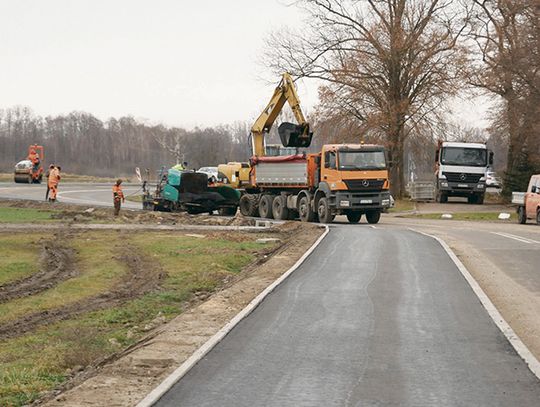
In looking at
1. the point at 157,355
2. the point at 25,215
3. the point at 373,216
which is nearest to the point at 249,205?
the point at 373,216

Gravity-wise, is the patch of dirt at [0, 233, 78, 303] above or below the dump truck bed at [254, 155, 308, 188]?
below

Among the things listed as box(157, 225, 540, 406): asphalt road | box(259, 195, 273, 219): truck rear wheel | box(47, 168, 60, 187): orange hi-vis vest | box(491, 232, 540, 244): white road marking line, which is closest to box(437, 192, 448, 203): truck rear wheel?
box(259, 195, 273, 219): truck rear wheel

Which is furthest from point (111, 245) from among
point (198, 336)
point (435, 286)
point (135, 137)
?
point (135, 137)

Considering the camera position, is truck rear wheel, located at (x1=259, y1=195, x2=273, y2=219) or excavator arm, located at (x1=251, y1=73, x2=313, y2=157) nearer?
excavator arm, located at (x1=251, y1=73, x2=313, y2=157)

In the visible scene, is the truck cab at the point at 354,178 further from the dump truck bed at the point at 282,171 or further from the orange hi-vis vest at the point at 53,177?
the orange hi-vis vest at the point at 53,177

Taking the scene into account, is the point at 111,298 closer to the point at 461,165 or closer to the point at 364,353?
the point at 364,353

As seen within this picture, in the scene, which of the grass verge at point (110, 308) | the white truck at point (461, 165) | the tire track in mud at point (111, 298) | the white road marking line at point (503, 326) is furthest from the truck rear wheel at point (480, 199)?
the white road marking line at point (503, 326)

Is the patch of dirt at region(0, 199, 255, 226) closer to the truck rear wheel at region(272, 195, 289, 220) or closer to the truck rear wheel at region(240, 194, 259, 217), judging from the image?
the truck rear wheel at region(240, 194, 259, 217)

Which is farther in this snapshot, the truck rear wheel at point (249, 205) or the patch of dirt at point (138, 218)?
the truck rear wheel at point (249, 205)

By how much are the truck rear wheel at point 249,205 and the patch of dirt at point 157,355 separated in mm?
22032

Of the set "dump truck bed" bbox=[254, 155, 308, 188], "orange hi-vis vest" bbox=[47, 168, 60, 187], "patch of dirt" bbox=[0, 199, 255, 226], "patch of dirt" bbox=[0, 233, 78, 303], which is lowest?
"patch of dirt" bbox=[0, 233, 78, 303]

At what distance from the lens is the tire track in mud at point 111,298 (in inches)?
590

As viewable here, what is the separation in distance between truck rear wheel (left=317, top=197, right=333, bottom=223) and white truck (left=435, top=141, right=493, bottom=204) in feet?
65.0

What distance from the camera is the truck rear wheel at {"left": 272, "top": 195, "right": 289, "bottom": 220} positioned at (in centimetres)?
4047
